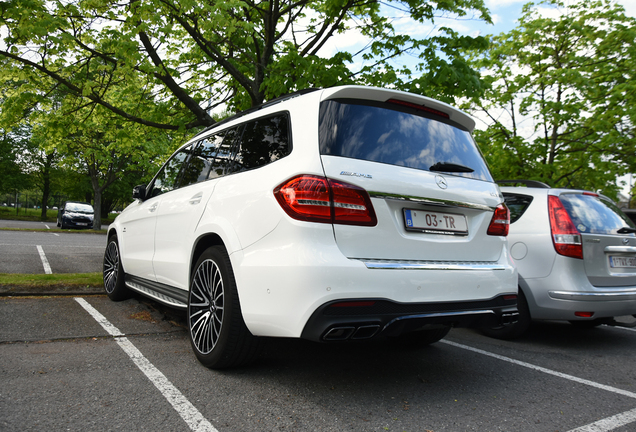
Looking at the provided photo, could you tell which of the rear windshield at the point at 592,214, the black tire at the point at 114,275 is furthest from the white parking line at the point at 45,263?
the rear windshield at the point at 592,214

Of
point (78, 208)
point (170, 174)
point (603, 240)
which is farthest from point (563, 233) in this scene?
point (78, 208)

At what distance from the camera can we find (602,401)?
10.2 feet

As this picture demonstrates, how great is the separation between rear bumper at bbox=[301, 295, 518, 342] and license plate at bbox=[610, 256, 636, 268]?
8.47 ft

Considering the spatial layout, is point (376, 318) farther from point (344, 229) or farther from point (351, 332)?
point (344, 229)

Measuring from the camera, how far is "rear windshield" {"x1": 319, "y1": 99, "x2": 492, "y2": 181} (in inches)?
110

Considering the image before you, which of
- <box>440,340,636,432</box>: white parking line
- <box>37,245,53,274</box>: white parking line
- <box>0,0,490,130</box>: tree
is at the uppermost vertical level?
<box>0,0,490,130</box>: tree

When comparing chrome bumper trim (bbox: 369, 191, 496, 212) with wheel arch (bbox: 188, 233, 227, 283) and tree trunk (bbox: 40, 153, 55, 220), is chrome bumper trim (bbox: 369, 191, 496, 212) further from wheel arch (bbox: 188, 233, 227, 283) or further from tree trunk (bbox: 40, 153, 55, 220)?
tree trunk (bbox: 40, 153, 55, 220)

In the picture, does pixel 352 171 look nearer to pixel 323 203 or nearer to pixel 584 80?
pixel 323 203

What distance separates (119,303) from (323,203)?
4.03 meters

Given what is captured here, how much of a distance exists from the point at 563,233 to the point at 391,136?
2.64 meters

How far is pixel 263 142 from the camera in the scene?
10.5 feet

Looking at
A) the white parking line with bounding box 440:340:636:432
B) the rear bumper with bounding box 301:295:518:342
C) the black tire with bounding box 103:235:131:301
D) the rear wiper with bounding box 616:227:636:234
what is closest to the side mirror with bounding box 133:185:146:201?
the black tire with bounding box 103:235:131:301

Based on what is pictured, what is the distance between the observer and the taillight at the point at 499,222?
323 centimetres

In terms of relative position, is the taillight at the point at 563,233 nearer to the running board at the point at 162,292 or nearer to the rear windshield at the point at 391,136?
the rear windshield at the point at 391,136
